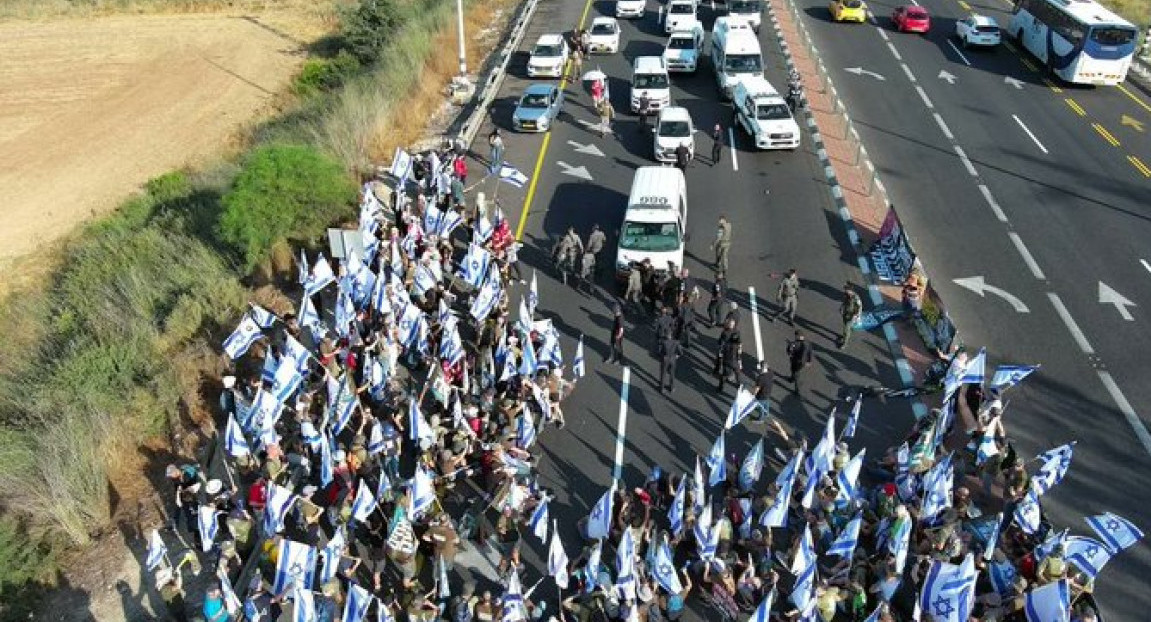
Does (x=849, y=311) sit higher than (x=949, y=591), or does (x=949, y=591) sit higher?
(x=949, y=591)

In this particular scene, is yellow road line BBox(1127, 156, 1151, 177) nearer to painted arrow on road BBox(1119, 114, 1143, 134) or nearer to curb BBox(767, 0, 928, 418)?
painted arrow on road BBox(1119, 114, 1143, 134)

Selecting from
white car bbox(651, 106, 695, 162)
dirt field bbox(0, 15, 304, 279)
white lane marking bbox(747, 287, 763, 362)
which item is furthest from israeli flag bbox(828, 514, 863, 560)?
dirt field bbox(0, 15, 304, 279)

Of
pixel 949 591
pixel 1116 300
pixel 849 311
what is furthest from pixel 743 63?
pixel 949 591

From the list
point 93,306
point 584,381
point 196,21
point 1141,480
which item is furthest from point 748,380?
point 196,21

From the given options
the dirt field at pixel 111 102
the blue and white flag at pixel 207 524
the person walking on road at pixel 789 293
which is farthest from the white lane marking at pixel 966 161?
the dirt field at pixel 111 102

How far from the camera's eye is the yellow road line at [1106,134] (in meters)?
30.6

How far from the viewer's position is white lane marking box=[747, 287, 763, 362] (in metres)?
20.1

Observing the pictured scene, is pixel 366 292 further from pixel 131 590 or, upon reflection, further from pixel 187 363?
pixel 131 590

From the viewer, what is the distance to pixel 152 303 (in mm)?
22969

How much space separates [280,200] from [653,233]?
9493 mm

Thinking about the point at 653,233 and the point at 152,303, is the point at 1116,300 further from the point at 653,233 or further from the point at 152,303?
the point at 152,303

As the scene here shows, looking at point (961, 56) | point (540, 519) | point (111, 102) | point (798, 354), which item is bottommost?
point (111, 102)

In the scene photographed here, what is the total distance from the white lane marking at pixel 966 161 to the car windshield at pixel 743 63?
7344 millimetres

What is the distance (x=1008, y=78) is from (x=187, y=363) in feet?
101
